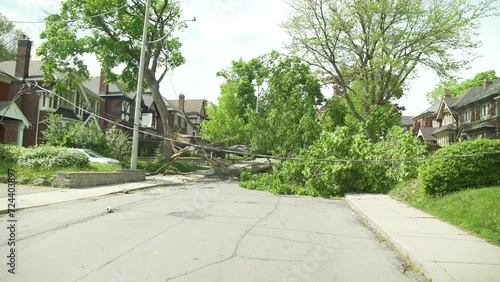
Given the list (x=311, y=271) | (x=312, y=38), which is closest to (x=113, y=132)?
(x=312, y=38)

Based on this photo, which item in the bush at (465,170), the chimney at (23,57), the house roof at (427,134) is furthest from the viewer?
the house roof at (427,134)

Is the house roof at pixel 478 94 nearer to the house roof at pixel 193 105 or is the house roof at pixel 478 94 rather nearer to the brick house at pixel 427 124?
the brick house at pixel 427 124

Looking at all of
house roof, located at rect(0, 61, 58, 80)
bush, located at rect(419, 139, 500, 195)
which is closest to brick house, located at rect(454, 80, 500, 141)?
bush, located at rect(419, 139, 500, 195)

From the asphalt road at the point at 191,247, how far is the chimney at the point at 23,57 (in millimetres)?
29920

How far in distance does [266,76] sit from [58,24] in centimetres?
1410

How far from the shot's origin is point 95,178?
14609 millimetres

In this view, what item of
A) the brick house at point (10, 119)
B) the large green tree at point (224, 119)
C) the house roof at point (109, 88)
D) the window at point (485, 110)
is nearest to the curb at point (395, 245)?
the brick house at point (10, 119)

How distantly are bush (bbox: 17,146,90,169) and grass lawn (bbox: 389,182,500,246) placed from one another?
44.1ft

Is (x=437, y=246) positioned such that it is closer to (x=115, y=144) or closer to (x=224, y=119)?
(x=115, y=144)

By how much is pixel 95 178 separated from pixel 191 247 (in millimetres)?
10712

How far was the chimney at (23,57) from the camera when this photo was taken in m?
32.3

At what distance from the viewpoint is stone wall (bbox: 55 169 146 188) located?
43.1 feet

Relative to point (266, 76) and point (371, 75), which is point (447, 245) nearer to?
point (266, 76)

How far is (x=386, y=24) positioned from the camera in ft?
86.3
